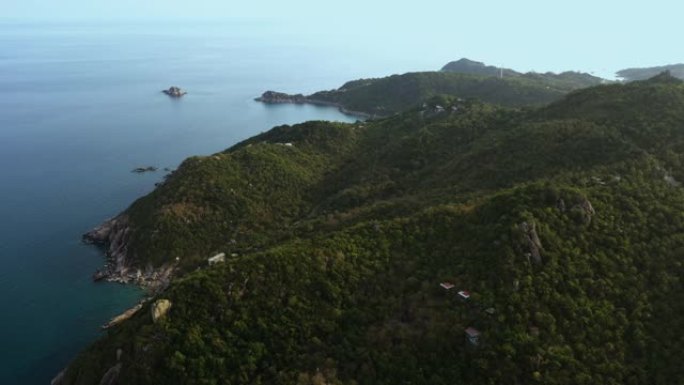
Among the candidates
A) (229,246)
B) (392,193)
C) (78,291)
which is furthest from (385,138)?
(78,291)

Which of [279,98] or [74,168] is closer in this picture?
[74,168]

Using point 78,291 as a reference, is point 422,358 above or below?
above

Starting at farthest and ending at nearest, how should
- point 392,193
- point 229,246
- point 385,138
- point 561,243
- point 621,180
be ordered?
point 385,138 → point 392,193 → point 229,246 → point 621,180 → point 561,243

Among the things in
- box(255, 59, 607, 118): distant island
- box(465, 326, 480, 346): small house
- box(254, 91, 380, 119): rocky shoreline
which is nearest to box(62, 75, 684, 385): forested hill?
box(465, 326, 480, 346): small house

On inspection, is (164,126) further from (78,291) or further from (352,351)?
(352,351)

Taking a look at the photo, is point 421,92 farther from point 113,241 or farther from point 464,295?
point 464,295

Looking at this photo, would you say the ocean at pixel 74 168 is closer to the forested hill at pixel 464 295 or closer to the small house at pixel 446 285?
the forested hill at pixel 464 295

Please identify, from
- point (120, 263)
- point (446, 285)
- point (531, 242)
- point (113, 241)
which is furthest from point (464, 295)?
point (113, 241)
